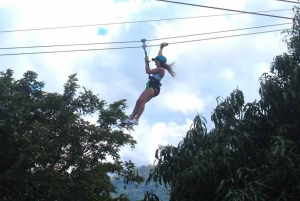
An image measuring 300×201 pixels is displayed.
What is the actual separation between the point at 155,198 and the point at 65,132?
20.0 feet

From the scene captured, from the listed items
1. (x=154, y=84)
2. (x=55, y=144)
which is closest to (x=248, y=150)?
(x=154, y=84)

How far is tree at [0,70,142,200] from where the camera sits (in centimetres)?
1248

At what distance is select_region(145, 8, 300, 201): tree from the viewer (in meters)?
6.95

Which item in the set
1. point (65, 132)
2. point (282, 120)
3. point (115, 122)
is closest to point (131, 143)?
point (115, 122)

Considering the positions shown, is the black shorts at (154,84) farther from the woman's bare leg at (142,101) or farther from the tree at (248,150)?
the tree at (248,150)

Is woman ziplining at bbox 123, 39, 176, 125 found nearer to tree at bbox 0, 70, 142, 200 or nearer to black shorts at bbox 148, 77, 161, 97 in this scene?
black shorts at bbox 148, 77, 161, 97

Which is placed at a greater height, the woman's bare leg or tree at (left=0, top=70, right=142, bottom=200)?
tree at (left=0, top=70, right=142, bottom=200)

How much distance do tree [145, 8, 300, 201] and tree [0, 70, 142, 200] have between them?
4893 millimetres

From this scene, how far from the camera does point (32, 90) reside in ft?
48.7

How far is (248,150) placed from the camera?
7.72 metres

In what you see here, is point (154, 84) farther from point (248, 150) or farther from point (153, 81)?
point (248, 150)

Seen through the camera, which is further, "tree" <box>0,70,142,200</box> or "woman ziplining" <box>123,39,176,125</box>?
"tree" <box>0,70,142,200</box>

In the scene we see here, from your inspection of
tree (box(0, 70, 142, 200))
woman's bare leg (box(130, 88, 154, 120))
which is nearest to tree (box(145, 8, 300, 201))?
woman's bare leg (box(130, 88, 154, 120))

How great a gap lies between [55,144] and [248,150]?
711 cm
